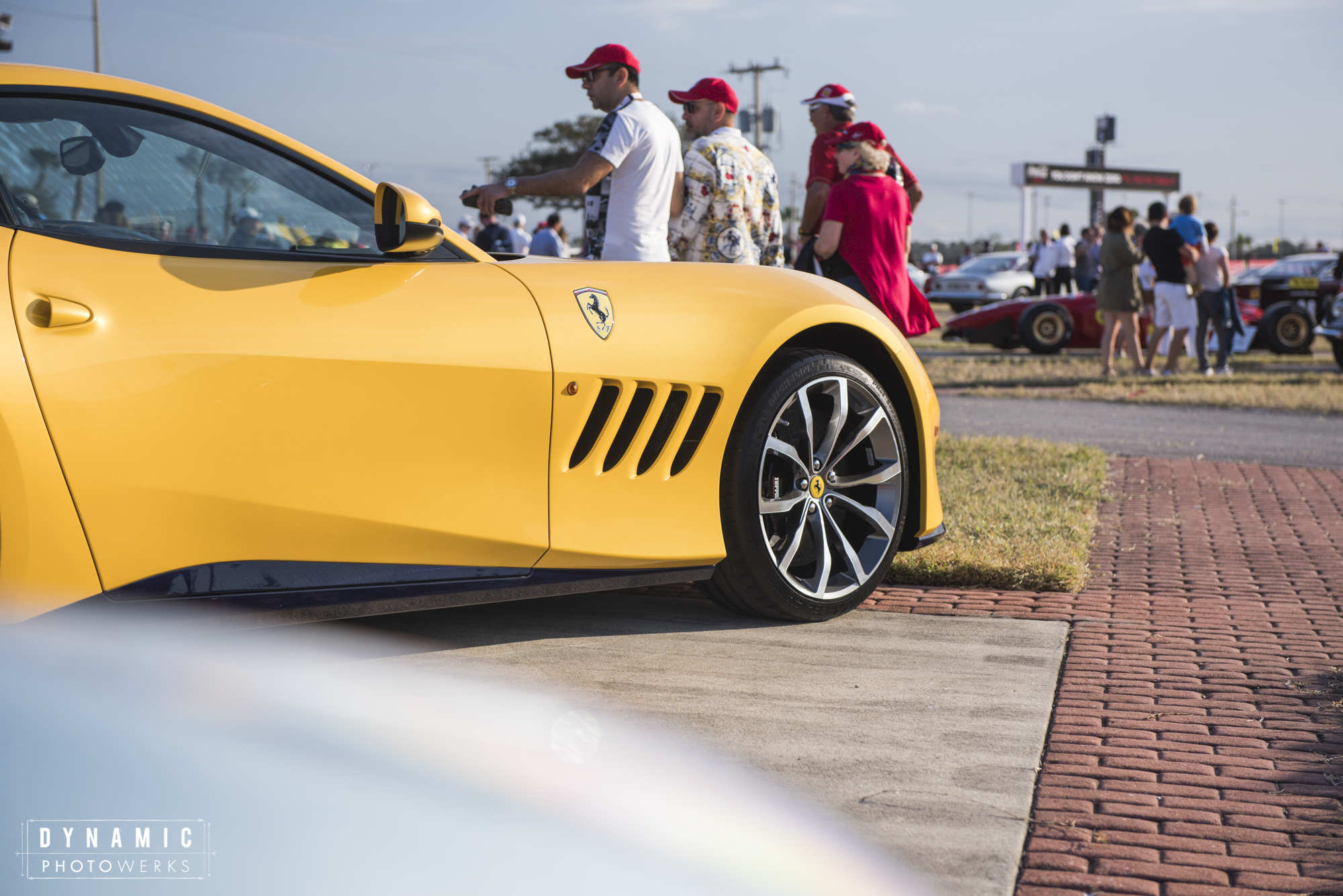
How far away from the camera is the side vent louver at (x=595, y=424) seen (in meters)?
3.19

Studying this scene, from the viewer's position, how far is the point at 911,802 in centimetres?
243

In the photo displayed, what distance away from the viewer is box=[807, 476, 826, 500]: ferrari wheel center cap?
367 cm

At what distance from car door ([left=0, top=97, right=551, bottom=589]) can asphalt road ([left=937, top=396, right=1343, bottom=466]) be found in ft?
19.4

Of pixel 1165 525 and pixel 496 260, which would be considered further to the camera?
pixel 1165 525

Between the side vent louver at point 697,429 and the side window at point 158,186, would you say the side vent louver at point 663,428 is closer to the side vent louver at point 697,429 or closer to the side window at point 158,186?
the side vent louver at point 697,429

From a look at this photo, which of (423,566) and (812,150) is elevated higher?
(812,150)

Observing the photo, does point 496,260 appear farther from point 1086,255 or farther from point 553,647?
point 1086,255

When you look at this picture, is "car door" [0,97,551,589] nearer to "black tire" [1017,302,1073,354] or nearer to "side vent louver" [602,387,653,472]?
"side vent louver" [602,387,653,472]

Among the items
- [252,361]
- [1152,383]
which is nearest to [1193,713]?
[252,361]

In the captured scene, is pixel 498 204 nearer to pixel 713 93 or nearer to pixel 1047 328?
pixel 713 93

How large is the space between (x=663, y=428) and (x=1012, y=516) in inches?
97.1

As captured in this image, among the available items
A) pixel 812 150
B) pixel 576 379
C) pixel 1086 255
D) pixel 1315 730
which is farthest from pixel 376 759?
pixel 1086 255

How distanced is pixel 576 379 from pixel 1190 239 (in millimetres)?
11072

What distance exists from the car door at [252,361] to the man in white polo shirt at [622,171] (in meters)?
1.75
